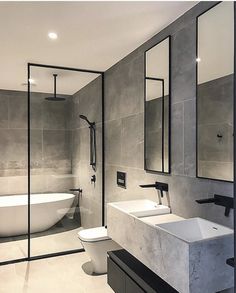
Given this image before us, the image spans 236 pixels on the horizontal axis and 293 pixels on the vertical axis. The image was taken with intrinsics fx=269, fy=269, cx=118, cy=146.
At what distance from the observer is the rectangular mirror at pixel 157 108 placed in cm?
262

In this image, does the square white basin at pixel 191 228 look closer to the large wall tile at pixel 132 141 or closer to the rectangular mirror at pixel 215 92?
the rectangular mirror at pixel 215 92

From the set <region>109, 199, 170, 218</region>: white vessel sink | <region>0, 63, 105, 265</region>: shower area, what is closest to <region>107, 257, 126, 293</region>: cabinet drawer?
<region>109, 199, 170, 218</region>: white vessel sink

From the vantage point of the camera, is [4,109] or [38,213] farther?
[4,109]

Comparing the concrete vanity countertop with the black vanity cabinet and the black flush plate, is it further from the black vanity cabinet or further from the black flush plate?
the black flush plate

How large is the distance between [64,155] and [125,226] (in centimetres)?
220

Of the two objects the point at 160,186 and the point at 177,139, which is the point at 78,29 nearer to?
the point at 177,139

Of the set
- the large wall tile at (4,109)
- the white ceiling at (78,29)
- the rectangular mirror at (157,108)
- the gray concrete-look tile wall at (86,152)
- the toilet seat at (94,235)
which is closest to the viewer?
the white ceiling at (78,29)

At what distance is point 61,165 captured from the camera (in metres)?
4.38

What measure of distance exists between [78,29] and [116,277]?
7.82ft

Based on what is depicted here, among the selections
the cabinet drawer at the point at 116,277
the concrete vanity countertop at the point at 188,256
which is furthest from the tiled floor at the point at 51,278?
the concrete vanity countertop at the point at 188,256

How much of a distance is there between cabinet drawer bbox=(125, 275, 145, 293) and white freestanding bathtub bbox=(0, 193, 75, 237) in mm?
2177

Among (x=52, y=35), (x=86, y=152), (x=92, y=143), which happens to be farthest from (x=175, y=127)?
(x=86, y=152)

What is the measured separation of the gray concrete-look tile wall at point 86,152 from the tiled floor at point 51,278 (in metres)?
0.81

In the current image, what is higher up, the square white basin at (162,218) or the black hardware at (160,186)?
the black hardware at (160,186)
